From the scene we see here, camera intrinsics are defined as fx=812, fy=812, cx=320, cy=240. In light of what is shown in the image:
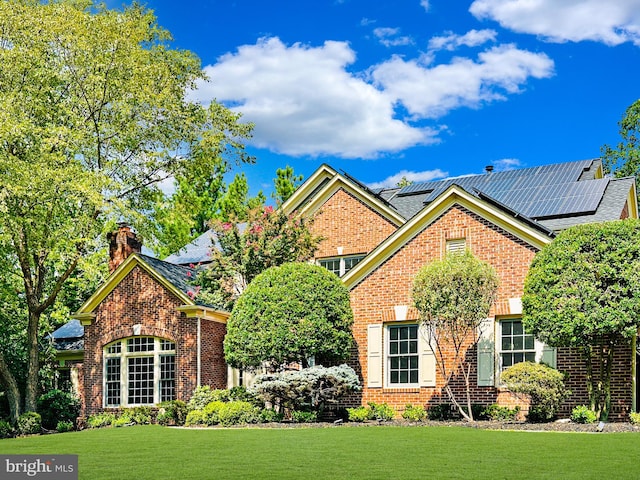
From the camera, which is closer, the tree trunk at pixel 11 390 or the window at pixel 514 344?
the window at pixel 514 344

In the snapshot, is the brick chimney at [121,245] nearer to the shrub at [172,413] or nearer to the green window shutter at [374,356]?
the shrub at [172,413]

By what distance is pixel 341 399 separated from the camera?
22.5 metres

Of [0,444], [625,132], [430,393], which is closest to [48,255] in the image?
[0,444]

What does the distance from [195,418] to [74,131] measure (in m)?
9.59

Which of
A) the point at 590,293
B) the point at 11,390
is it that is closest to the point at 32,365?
the point at 11,390

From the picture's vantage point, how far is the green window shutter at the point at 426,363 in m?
21.1

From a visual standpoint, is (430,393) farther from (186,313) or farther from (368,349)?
(186,313)

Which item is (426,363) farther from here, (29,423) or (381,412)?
(29,423)

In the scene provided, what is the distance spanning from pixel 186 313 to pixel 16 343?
7.18 m

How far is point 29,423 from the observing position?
80.0ft

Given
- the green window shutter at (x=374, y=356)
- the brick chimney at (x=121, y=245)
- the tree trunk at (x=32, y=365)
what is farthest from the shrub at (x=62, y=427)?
the green window shutter at (x=374, y=356)

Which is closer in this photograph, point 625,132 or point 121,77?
point 121,77

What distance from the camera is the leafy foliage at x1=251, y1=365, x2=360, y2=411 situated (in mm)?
20141

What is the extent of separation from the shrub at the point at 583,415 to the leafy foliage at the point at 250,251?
10.3 meters
